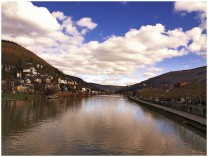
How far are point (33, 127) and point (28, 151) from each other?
11675 mm

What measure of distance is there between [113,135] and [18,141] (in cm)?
813

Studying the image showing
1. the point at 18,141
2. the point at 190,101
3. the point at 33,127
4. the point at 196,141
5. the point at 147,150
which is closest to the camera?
the point at 147,150

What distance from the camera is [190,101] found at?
68438mm

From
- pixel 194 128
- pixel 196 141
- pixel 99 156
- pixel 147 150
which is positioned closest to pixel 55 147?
pixel 99 156

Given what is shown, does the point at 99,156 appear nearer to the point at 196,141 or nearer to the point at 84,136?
the point at 84,136

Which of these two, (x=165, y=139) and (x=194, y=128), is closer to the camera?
(x=165, y=139)

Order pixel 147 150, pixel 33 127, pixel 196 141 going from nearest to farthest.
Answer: pixel 147 150 → pixel 196 141 → pixel 33 127

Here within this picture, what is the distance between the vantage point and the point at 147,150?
70.2ft

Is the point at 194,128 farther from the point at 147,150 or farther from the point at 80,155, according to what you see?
the point at 80,155

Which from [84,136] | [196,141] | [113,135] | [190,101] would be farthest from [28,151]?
[190,101]

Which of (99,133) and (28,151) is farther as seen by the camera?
(99,133)

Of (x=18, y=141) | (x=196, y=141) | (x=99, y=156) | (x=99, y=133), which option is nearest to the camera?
(x=99, y=156)

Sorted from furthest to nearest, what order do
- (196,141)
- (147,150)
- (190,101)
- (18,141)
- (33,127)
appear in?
(190,101) → (33,127) → (196,141) → (18,141) → (147,150)

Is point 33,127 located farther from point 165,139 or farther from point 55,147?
point 165,139
